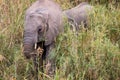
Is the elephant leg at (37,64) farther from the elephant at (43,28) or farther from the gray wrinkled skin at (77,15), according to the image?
the gray wrinkled skin at (77,15)

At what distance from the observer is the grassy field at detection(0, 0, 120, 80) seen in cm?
350

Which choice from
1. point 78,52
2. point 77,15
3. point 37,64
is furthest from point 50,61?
point 77,15

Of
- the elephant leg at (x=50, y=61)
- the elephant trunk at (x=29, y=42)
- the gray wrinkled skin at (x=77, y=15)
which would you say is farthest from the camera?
the gray wrinkled skin at (x=77, y=15)

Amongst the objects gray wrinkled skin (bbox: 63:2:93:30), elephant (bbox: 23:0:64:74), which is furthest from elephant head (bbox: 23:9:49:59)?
gray wrinkled skin (bbox: 63:2:93:30)

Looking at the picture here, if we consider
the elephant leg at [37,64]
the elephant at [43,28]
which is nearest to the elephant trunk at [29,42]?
the elephant at [43,28]

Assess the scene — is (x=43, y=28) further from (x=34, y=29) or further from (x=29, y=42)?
(x=29, y=42)

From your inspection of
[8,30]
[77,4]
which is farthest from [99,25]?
[77,4]

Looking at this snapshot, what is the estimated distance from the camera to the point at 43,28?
3.63 meters

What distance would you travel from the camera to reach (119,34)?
4105 mm

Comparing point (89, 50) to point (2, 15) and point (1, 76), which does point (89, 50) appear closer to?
point (1, 76)

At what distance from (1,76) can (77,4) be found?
6.68 feet

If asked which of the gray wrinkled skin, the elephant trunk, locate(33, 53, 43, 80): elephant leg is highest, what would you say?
the gray wrinkled skin

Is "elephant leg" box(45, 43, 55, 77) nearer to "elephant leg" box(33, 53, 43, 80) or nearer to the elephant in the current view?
the elephant

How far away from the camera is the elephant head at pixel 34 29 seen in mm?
3455
